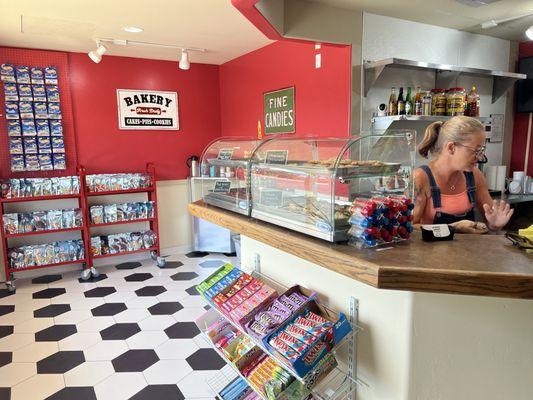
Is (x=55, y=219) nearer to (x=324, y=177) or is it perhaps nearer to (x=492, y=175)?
(x=324, y=177)

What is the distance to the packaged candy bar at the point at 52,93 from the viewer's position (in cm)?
458

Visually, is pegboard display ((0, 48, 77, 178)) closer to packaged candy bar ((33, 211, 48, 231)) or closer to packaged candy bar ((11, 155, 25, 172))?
packaged candy bar ((11, 155, 25, 172))

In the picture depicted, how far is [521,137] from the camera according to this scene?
13.8ft

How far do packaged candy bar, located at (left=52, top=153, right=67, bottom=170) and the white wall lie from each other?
359 cm

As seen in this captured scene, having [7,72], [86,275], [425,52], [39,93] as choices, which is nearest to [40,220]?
[86,275]

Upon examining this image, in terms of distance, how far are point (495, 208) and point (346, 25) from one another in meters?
2.10

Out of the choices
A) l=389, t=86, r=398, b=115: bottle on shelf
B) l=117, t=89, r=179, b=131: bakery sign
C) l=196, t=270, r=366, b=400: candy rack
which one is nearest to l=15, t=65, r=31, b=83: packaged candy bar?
l=117, t=89, r=179, b=131: bakery sign

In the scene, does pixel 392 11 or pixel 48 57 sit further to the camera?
pixel 48 57

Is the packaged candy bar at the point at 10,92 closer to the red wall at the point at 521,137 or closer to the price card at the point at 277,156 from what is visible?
the price card at the point at 277,156

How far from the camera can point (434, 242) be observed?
1345 mm

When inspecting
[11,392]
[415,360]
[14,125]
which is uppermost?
[14,125]

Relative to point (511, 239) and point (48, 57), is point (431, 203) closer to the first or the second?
point (511, 239)

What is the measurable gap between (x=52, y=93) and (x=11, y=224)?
5.24ft

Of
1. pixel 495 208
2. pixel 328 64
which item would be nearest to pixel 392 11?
pixel 328 64
